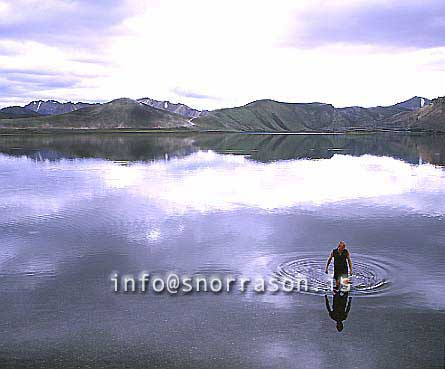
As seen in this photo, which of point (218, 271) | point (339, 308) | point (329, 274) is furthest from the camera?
point (218, 271)

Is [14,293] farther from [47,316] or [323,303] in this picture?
[323,303]

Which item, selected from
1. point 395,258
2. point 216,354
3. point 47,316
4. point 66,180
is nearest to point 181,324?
point 216,354

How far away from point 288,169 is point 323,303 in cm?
5162

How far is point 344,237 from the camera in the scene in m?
30.3

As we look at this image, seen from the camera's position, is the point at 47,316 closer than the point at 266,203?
Yes

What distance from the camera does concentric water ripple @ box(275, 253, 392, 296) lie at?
21.4 m

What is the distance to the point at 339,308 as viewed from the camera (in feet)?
64.3

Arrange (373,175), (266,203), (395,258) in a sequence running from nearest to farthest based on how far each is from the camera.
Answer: (395,258)
(266,203)
(373,175)

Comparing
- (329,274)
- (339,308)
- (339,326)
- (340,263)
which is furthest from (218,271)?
(339,326)

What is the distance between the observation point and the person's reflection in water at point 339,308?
18734 millimetres

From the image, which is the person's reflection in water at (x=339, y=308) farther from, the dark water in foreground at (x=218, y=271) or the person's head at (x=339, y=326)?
the dark water in foreground at (x=218, y=271)

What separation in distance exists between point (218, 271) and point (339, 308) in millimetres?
6547

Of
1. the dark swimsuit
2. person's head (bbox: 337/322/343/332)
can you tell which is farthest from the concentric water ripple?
person's head (bbox: 337/322/343/332)

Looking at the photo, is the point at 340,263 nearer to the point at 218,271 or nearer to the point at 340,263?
the point at 340,263
